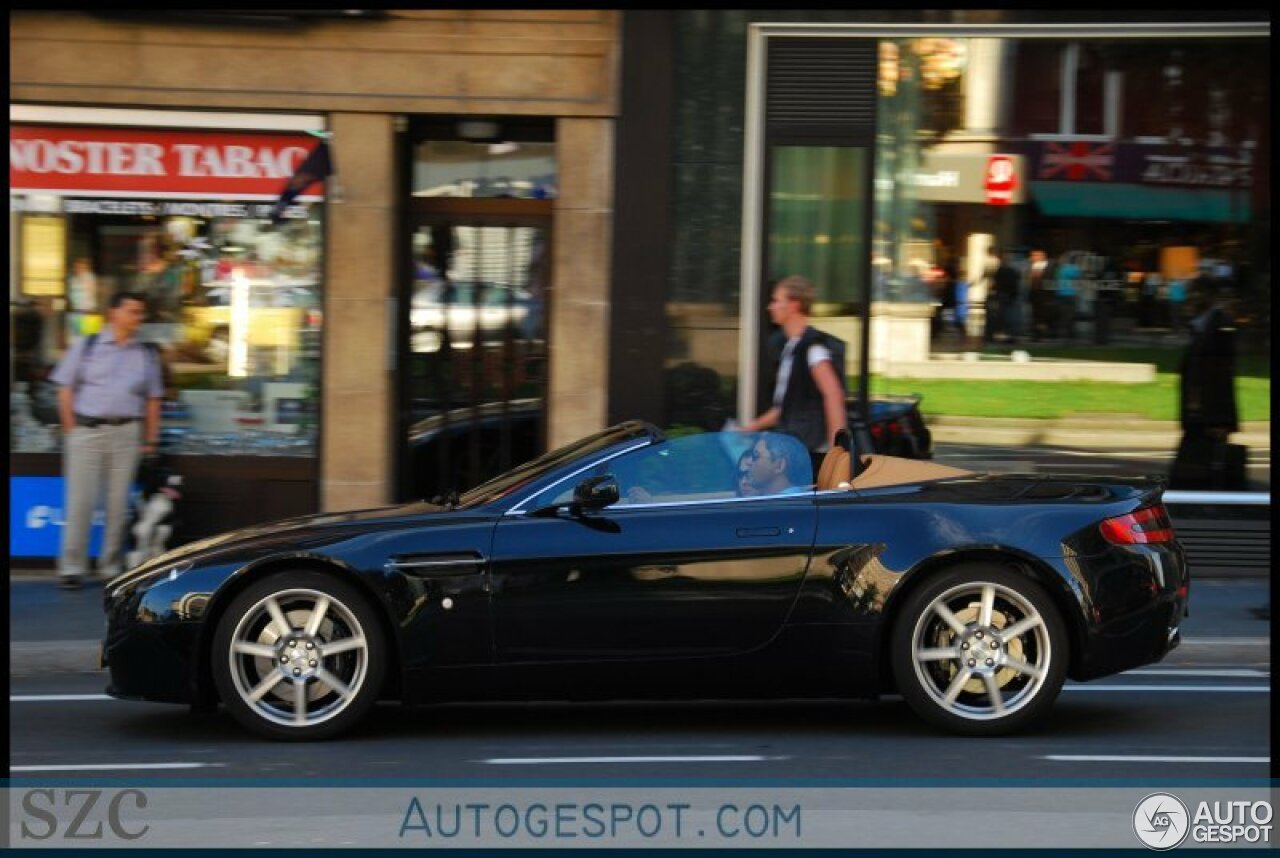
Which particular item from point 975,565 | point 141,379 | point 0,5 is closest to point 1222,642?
point 975,565

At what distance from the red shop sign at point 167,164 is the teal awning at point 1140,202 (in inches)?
199

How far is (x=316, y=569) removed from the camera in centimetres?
696

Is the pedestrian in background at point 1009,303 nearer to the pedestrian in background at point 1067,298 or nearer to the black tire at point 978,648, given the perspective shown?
the pedestrian in background at point 1067,298

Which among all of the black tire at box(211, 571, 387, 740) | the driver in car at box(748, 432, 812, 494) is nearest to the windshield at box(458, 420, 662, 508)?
the driver in car at box(748, 432, 812, 494)

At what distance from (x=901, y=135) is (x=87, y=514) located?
6.00 metres

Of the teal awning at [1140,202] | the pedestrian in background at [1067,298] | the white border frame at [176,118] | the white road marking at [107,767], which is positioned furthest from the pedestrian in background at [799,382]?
the white border frame at [176,118]

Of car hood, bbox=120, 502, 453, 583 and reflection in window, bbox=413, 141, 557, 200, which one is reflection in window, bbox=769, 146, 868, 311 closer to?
reflection in window, bbox=413, 141, 557, 200

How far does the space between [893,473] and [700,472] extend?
825 millimetres

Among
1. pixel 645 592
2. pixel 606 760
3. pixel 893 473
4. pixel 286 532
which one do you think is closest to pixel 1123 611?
pixel 893 473

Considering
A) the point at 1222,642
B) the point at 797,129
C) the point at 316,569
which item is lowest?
the point at 1222,642

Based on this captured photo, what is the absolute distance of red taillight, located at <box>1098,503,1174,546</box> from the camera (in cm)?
696

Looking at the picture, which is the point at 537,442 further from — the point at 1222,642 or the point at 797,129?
the point at 1222,642

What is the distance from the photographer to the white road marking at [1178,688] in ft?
26.9

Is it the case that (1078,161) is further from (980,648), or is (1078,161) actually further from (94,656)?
(94,656)
